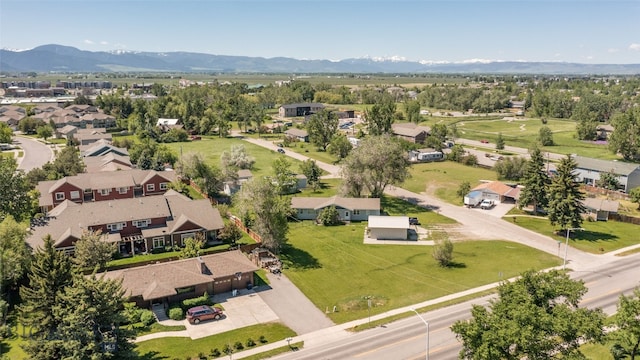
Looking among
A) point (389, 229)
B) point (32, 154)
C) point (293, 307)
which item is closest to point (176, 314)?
point (293, 307)

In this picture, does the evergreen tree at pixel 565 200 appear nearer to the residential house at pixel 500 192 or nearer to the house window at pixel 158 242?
the residential house at pixel 500 192

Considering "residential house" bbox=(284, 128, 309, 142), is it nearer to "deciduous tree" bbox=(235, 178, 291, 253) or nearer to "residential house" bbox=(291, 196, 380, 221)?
"residential house" bbox=(291, 196, 380, 221)

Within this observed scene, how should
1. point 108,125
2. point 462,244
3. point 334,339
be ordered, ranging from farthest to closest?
point 108,125, point 462,244, point 334,339

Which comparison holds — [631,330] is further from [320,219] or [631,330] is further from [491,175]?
[491,175]

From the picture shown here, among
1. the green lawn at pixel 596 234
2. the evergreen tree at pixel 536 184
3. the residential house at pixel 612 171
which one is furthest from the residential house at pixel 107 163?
the residential house at pixel 612 171

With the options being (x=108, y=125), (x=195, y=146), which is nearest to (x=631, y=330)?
(x=195, y=146)

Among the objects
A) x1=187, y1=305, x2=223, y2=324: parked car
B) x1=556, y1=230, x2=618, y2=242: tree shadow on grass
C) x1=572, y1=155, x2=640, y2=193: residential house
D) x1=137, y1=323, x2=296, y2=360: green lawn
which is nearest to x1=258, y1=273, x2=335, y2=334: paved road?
x1=137, y1=323, x2=296, y2=360: green lawn

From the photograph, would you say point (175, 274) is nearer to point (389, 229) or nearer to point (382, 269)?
point (382, 269)
